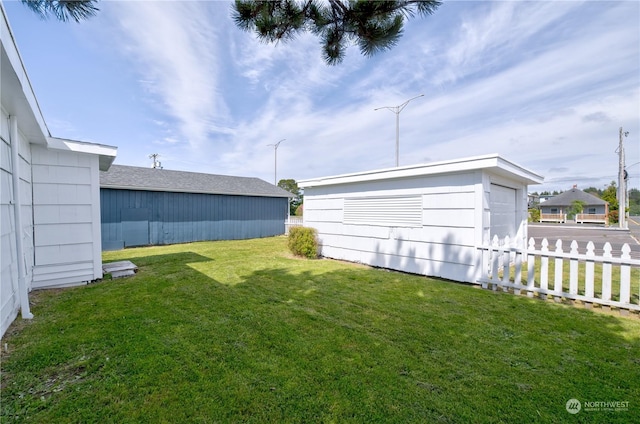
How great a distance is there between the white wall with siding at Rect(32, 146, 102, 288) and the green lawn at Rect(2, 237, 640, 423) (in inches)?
22.2

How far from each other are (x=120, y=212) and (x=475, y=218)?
1267 cm

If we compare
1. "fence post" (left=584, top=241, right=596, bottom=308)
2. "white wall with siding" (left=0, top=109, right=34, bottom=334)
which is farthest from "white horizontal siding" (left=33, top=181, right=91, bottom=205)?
"fence post" (left=584, top=241, right=596, bottom=308)

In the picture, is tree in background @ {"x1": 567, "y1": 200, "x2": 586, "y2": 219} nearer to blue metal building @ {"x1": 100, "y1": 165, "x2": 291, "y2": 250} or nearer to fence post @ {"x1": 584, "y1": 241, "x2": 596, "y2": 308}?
blue metal building @ {"x1": 100, "y1": 165, "x2": 291, "y2": 250}

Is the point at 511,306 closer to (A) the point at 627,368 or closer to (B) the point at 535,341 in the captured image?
(B) the point at 535,341

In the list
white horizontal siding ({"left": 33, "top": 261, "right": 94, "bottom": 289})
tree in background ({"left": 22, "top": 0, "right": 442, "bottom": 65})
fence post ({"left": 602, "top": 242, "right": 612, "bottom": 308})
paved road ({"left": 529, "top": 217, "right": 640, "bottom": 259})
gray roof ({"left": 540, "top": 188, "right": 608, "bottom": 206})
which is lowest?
paved road ({"left": 529, "top": 217, "right": 640, "bottom": 259})

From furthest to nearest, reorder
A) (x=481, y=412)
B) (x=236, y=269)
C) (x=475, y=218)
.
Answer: (x=236, y=269) → (x=475, y=218) → (x=481, y=412)

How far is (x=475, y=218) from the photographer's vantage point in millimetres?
5191

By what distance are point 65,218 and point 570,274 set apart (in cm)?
853

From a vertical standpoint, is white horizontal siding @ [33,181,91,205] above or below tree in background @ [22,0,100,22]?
below

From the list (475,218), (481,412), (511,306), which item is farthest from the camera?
(475,218)

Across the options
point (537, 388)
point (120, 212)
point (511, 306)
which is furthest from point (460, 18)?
point (120, 212)

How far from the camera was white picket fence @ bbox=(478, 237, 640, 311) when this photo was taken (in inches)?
145

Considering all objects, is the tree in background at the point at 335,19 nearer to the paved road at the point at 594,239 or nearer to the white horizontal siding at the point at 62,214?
the white horizontal siding at the point at 62,214

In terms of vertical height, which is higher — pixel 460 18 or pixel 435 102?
pixel 435 102
